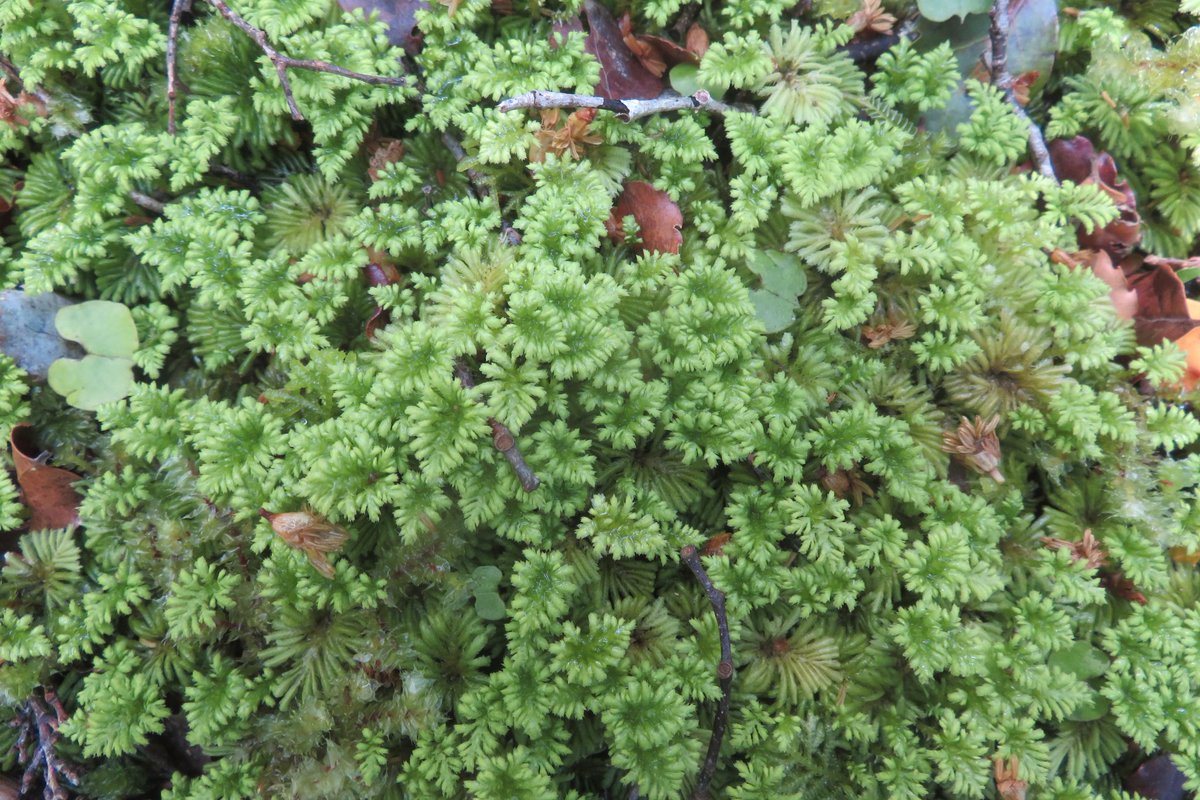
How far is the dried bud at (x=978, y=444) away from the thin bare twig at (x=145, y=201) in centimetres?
339

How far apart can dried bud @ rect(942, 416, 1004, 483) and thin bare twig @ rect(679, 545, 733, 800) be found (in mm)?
1140

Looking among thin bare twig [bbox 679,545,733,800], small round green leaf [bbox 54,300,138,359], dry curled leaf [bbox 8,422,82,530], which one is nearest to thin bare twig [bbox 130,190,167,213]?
small round green leaf [bbox 54,300,138,359]

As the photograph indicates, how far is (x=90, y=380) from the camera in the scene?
2775mm

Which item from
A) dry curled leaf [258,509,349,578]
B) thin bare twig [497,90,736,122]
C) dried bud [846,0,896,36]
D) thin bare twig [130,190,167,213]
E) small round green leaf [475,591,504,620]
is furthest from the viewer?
dried bud [846,0,896,36]

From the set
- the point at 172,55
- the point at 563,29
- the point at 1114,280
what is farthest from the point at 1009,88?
the point at 172,55

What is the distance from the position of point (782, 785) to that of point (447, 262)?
7.69 feet

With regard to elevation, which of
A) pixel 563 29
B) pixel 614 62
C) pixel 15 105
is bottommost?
pixel 15 105

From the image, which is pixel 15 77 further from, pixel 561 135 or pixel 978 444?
pixel 978 444

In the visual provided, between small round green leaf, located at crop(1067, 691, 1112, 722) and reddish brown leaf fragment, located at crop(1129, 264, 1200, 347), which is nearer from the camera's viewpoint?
small round green leaf, located at crop(1067, 691, 1112, 722)

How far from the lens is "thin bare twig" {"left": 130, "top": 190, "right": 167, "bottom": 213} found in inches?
114

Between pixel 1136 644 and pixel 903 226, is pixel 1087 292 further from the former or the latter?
pixel 1136 644

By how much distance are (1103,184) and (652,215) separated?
2.10 meters

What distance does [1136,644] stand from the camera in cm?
276

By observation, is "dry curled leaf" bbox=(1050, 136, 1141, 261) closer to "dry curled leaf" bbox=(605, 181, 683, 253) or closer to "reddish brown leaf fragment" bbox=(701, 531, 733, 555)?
"dry curled leaf" bbox=(605, 181, 683, 253)
